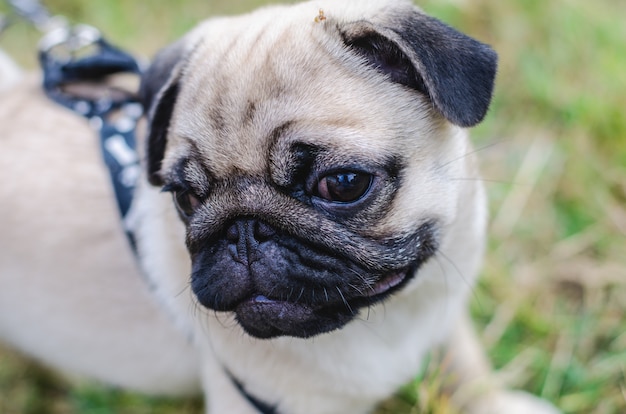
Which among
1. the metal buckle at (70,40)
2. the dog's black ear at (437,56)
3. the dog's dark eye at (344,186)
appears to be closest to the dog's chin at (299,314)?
the dog's dark eye at (344,186)

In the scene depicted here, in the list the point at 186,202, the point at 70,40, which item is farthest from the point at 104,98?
the point at 186,202

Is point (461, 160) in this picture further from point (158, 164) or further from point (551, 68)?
point (551, 68)

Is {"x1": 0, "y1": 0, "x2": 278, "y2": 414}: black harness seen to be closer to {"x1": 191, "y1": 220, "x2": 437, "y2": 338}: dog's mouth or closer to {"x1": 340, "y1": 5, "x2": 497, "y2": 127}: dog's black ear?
{"x1": 191, "y1": 220, "x2": 437, "y2": 338}: dog's mouth

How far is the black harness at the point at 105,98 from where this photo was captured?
2895mm

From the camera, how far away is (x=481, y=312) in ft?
11.9

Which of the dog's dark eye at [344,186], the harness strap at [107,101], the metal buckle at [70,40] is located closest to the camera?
the dog's dark eye at [344,186]

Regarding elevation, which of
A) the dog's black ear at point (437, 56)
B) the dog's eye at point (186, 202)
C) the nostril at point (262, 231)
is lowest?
the dog's eye at point (186, 202)

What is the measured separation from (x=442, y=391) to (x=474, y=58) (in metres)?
1.73

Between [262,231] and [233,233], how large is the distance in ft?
0.34

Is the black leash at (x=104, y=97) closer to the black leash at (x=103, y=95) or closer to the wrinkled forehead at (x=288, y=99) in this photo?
the black leash at (x=103, y=95)

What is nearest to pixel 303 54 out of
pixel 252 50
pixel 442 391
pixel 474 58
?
pixel 252 50

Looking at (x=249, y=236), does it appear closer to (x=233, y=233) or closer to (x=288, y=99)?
(x=233, y=233)

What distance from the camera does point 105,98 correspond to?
324cm

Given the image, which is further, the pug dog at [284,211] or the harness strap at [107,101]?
the harness strap at [107,101]
